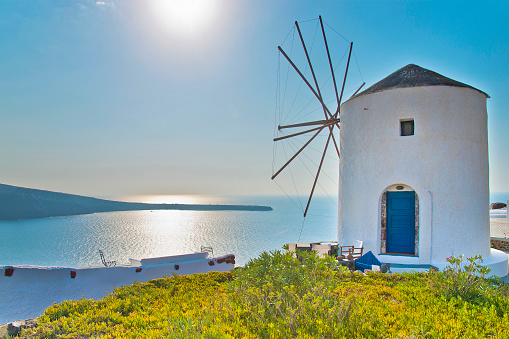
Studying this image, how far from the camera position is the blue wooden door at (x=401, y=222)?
9.82 m

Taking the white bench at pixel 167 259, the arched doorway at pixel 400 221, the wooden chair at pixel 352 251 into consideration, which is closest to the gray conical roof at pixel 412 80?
the arched doorway at pixel 400 221

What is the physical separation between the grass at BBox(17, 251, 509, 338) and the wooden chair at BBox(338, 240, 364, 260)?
3954mm

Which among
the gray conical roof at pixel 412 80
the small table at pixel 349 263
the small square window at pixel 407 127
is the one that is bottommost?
the small table at pixel 349 263

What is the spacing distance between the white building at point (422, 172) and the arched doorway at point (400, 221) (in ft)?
0.09

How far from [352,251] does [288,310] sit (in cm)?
680

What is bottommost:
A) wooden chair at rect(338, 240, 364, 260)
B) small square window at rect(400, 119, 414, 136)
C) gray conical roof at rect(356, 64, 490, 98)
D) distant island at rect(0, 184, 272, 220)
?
distant island at rect(0, 184, 272, 220)

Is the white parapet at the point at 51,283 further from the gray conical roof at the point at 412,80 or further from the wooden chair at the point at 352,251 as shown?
the gray conical roof at the point at 412,80

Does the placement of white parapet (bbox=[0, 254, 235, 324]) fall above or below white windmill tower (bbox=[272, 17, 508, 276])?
below

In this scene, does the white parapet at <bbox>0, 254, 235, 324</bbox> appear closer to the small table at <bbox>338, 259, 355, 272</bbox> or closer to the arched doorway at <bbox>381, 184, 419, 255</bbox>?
the small table at <bbox>338, 259, 355, 272</bbox>

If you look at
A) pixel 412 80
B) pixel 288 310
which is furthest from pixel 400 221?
pixel 288 310

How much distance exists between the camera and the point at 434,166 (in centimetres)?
923

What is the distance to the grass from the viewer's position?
319 cm

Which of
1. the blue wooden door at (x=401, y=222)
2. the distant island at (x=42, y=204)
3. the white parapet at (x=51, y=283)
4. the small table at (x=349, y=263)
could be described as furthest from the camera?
the distant island at (x=42, y=204)

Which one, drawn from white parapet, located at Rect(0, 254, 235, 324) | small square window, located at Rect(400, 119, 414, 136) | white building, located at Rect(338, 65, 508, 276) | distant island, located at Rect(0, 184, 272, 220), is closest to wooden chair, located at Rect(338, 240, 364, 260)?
white building, located at Rect(338, 65, 508, 276)
